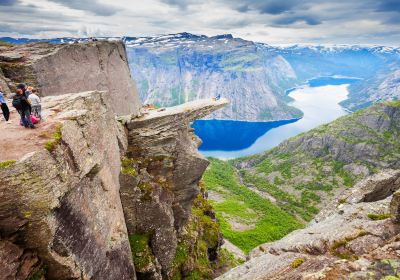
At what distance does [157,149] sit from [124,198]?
6970 mm

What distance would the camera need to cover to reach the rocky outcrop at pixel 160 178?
29.3m

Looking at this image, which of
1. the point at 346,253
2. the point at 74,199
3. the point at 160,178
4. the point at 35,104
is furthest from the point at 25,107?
the point at 346,253

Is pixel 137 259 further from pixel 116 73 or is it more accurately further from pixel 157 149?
pixel 116 73

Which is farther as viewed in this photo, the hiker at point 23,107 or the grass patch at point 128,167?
the grass patch at point 128,167

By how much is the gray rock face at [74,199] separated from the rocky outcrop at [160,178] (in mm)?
2490

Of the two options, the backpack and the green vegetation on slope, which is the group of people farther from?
the green vegetation on slope

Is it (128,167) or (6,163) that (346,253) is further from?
(6,163)

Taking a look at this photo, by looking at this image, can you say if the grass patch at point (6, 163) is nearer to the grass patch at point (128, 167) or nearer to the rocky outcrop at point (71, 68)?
the grass patch at point (128, 167)

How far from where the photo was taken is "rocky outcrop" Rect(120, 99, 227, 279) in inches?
1153

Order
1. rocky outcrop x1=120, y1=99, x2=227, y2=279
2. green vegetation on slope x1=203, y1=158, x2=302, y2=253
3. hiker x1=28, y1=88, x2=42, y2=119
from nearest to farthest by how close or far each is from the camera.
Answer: hiker x1=28, y1=88, x2=42, y2=119, rocky outcrop x1=120, y1=99, x2=227, y2=279, green vegetation on slope x1=203, y1=158, x2=302, y2=253

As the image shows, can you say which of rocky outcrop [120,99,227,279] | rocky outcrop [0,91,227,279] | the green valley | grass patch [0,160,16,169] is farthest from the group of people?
the green valley

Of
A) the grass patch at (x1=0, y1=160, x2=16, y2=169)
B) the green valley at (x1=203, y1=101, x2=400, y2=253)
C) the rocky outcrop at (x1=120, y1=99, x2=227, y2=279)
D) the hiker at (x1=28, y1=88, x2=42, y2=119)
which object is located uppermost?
the hiker at (x1=28, y1=88, x2=42, y2=119)

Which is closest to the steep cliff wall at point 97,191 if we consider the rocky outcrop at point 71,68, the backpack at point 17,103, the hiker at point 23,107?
the rocky outcrop at point 71,68

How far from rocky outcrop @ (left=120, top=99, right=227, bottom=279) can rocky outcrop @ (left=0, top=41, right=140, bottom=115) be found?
198 inches
